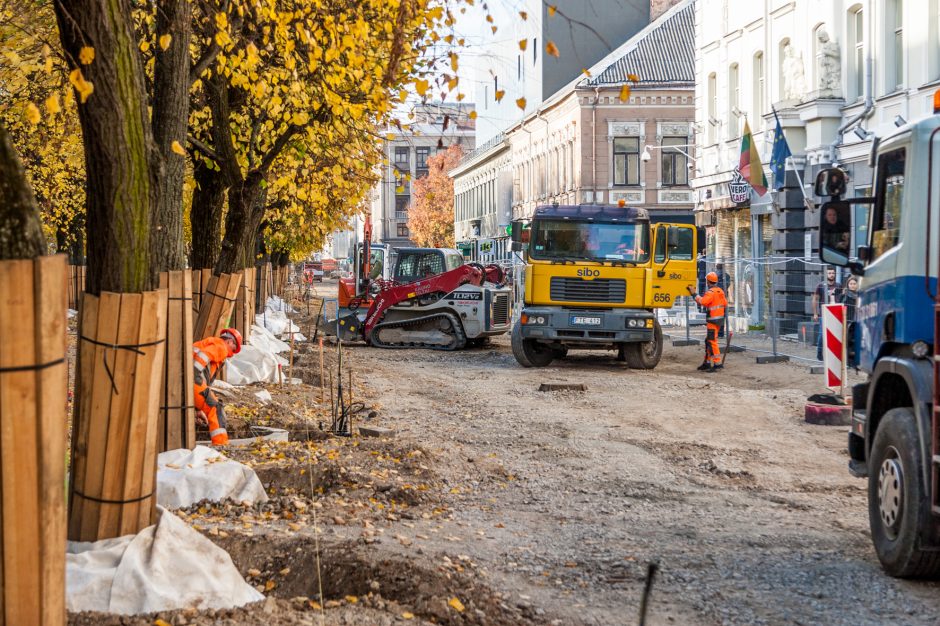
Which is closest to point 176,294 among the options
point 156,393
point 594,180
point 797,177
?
point 156,393

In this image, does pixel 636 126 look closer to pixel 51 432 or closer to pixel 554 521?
pixel 554 521

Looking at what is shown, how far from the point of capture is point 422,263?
1220 inches

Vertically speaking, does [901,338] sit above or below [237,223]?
below

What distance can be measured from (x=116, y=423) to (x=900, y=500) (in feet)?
13.9

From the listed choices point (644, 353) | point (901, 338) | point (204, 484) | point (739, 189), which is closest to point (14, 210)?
point (204, 484)

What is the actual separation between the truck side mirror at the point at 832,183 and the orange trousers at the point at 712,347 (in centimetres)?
1392

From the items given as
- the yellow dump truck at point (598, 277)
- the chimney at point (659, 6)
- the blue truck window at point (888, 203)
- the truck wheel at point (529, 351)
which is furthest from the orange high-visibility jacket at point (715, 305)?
the chimney at point (659, 6)

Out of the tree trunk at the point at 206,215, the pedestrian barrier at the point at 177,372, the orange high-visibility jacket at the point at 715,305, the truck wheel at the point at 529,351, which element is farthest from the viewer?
the truck wheel at the point at 529,351

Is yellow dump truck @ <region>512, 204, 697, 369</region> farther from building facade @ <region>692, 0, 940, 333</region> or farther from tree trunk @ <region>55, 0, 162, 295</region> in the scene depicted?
tree trunk @ <region>55, 0, 162, 295</region>

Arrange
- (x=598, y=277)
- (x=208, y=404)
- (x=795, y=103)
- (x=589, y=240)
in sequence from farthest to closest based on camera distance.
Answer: (x=795, y=103) → (x=589, y=240) → (x=598, y=277) → (x=208, y=404)

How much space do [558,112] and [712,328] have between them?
3774 centimetres

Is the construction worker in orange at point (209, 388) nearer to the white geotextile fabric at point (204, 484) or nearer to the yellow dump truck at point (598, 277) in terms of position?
the white geotextile fabric at point (204, 484)

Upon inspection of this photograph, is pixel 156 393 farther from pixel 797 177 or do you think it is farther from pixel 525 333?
pixel 797 177

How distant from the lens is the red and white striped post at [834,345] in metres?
14.5
